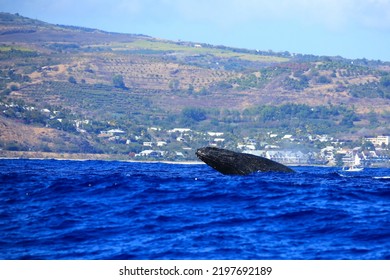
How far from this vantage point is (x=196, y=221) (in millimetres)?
28297

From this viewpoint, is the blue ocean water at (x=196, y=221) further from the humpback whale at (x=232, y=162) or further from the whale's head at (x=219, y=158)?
the humpback whale at (x=232, y=162)

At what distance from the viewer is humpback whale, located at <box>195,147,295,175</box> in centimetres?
4275

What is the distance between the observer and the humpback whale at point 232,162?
4275 centimetres

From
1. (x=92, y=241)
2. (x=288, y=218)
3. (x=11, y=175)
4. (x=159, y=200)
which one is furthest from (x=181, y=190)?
(x=11, y=175)

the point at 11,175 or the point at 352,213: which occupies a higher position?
the point at 352,213

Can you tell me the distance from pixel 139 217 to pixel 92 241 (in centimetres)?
373

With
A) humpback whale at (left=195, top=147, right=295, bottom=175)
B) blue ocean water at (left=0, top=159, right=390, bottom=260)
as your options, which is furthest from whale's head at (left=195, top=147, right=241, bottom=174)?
blue ocean water at (left=0, top=159, right=390, bottom=260)

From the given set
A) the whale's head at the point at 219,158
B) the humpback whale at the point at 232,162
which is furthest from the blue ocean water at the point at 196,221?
the humpback whale at the point at 232,162

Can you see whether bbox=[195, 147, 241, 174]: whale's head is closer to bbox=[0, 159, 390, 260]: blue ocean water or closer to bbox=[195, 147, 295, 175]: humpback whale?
bbox=[195, 147, 295, 175]: humpback whale

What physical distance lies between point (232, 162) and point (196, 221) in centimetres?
1630

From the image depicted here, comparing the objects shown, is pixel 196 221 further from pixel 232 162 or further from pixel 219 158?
pixel 232 162

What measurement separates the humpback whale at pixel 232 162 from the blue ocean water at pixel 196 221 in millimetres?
3296

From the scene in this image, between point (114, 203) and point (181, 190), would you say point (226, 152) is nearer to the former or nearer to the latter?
point (181, 190)

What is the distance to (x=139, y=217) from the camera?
29000mm
